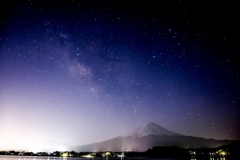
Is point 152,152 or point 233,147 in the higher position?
point 233,147

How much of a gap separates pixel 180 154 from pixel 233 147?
4703 inches

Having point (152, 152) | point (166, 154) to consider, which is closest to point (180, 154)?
point (166, 154)

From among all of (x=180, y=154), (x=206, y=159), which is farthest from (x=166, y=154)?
(x=206, y=159)

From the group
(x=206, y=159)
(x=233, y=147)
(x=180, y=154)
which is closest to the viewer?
A: (x=233, y=147)

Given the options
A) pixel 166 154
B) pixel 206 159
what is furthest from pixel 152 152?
pixel 206 159

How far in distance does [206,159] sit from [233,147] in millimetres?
8451

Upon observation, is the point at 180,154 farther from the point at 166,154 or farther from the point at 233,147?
the point at 233,147

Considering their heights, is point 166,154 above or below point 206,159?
below

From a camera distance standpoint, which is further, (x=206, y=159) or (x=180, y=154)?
(x=180, y=154)

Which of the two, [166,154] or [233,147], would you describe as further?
[166,154]

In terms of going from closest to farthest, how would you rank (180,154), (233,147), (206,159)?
(233,147), (206,159), (180,154)

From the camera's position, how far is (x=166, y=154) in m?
168

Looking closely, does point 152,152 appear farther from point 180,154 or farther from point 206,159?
Answer: point 206,159

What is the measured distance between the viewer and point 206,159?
61.4m
